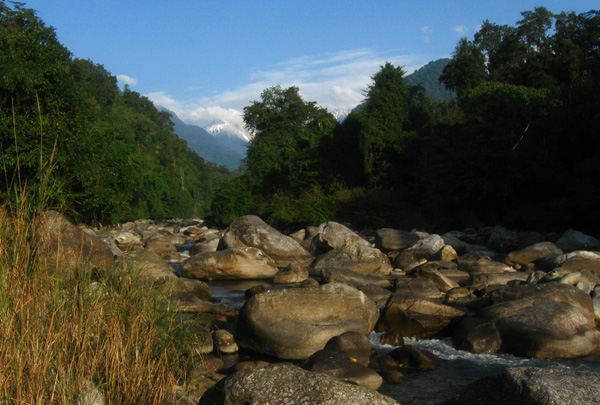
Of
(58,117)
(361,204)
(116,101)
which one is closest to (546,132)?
(361,204)

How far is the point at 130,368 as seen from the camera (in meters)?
4.34

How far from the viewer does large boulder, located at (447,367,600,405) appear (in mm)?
4203

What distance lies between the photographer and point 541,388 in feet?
14.1

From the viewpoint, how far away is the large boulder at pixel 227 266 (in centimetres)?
1470

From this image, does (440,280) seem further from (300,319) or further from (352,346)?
(352,346)

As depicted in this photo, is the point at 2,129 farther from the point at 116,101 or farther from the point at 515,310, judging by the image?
the point at 116,101

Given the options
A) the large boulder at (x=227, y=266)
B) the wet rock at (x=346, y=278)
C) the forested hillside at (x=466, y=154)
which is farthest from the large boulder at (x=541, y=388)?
the forested hillside at (x=466, y=154)

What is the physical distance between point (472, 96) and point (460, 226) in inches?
329

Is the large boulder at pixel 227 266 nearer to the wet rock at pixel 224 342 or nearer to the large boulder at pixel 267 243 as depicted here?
the large boulder at pixel 267 243

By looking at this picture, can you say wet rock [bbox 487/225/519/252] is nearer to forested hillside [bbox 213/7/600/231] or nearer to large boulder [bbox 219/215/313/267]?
forested hillside [bbox 213/7/600/231]

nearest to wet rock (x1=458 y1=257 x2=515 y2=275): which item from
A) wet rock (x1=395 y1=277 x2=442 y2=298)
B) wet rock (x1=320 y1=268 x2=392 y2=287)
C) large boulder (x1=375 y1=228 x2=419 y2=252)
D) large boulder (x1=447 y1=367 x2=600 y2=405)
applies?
wet rock (x1=395 y1=277 x2=442 y2=298)

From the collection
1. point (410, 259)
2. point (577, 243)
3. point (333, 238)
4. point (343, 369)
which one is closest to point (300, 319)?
point (343, 369)

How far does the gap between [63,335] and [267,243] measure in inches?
552

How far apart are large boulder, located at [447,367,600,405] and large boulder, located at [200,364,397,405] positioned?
1.00m
